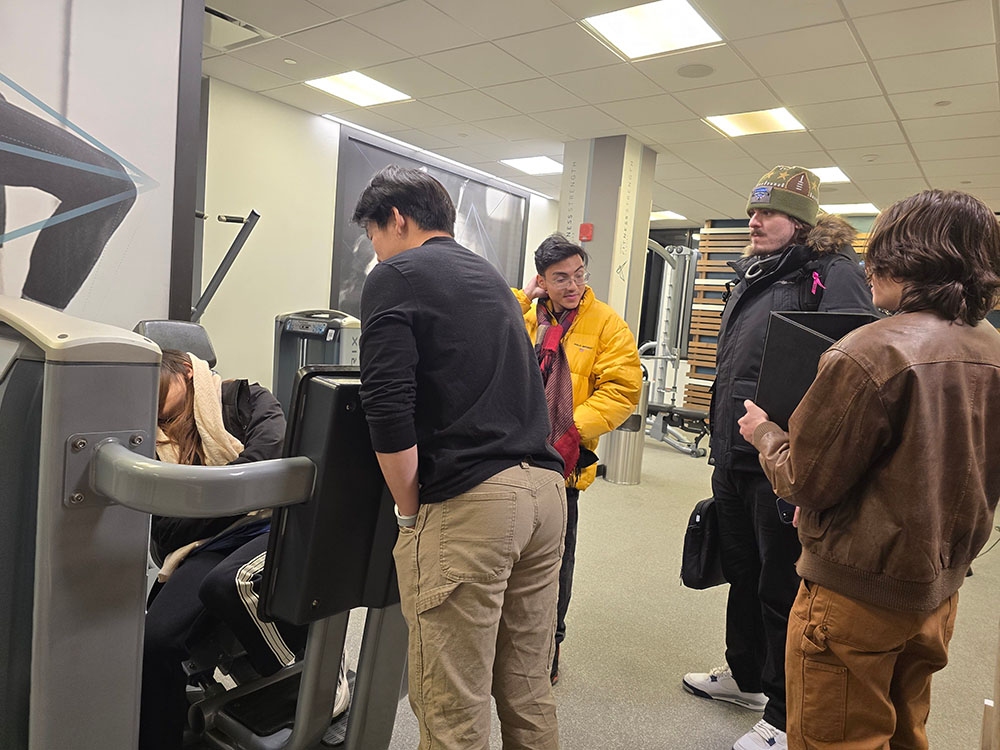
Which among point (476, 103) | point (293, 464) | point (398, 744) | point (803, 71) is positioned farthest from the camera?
point (476, 103)

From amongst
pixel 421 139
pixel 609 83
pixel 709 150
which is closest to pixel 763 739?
pixel 609 83

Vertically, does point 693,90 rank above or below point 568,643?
above

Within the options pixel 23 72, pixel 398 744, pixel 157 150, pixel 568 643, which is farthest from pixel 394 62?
pixel 398 744

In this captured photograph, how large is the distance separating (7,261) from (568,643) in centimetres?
232

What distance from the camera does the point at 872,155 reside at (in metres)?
5.44

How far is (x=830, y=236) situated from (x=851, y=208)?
21.5ft

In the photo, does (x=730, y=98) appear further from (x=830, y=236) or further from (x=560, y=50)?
(x=830, y=236)

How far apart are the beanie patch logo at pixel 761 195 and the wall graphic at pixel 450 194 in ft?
10.4

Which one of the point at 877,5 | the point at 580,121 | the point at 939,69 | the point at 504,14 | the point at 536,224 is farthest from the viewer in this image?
the point at 536,224

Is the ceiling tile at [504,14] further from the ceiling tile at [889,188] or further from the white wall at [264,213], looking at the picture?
the ceiling tile at [889,188]

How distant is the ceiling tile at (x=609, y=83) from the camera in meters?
4.18

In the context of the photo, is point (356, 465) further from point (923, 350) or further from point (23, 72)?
point (23, 72)

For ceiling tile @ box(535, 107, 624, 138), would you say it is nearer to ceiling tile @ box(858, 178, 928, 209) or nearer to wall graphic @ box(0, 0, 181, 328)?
ceiling tile @ box(858, 178, 928, 209)

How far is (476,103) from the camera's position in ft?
16.4
